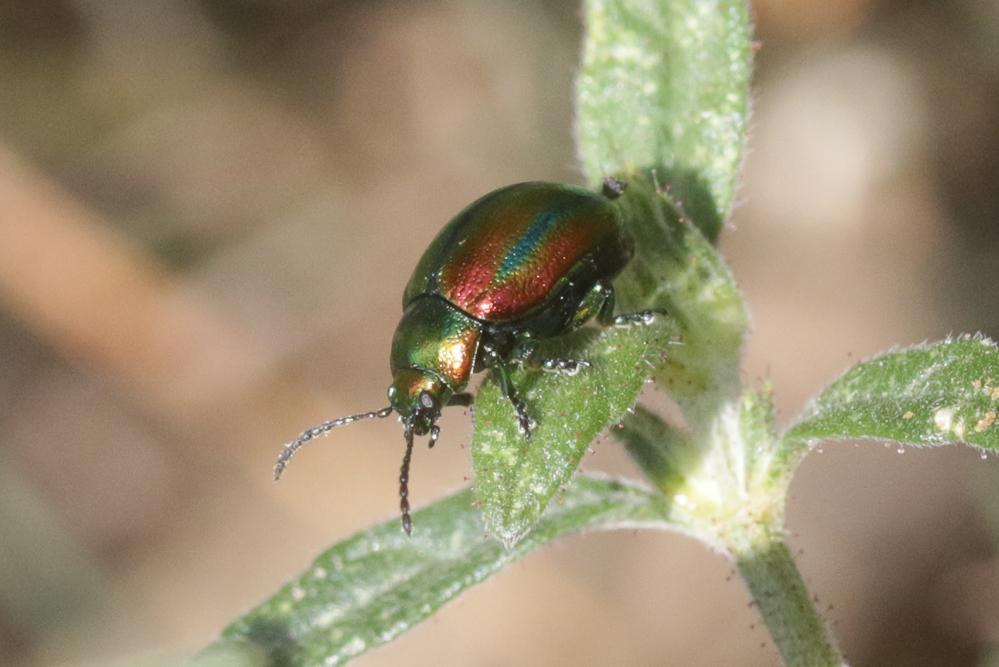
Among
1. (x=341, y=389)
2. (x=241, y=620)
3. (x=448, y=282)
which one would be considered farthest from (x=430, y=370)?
(x=341, y=389)

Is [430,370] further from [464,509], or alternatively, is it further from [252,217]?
[252,217]

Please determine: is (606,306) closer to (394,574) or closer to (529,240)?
(529,240)

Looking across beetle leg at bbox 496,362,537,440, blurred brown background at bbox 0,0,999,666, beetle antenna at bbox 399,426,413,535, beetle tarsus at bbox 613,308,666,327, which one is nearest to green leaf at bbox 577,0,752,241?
beetle tarsus at bbox 613,308,666,327

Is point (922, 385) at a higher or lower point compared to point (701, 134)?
lower

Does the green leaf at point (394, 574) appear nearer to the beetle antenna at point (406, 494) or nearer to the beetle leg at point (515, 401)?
the beetle antenna at point (406, 494)

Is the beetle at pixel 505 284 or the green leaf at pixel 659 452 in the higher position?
the beetle at pixel 505 284

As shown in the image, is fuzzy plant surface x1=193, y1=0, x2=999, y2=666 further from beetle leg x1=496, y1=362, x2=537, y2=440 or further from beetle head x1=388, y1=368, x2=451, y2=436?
beetle head x1=388, y1=368, x2=451, y2=436

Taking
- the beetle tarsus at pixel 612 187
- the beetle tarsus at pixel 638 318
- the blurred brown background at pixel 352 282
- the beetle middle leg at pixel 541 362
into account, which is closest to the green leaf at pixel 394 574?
the beetle middle leg at pixel 541 362

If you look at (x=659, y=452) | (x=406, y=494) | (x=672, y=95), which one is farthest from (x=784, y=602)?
(x=672, y=95)
